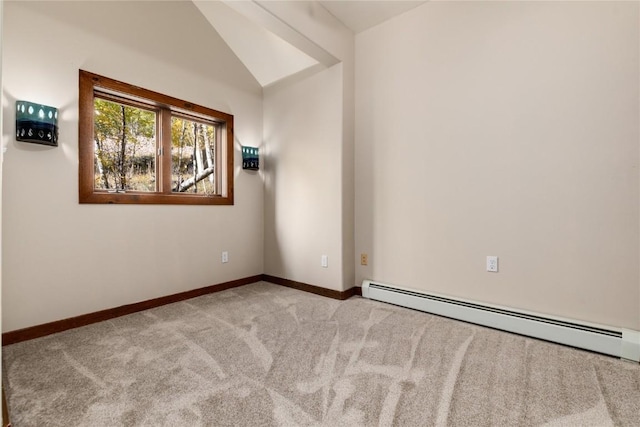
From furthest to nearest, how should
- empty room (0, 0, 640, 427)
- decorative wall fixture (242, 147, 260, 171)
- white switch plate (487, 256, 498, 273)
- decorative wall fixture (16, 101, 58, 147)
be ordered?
decorative wall fixture (242, 147, 260, 171) < white switch plate (487, 256, 498, 273) < decorative wall fixture (16, 101, 58, 147) < empty room (0, 0, 640, 427)

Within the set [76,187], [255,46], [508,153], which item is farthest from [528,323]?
[255,46]

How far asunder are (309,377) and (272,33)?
3.01 meters

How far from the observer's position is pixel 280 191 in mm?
3643

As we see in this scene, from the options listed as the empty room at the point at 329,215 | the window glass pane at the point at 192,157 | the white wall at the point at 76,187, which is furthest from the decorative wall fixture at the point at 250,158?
the white wall at the point at 76,187

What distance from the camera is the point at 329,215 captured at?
3184 millimetres

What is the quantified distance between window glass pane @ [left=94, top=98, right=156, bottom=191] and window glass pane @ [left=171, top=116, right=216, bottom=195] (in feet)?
0.70

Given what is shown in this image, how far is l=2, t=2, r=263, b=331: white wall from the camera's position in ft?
6.95

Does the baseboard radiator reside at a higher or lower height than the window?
lower

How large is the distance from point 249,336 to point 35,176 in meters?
1.83

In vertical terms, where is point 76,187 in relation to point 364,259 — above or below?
above

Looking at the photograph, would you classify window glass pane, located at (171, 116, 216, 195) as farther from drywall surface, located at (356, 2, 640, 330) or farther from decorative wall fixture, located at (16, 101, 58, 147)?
drywall surface, located at (356, 2, 640, 330)

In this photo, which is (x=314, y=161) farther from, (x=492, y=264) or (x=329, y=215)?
(x=492, y=264)

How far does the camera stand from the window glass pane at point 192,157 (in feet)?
10.4

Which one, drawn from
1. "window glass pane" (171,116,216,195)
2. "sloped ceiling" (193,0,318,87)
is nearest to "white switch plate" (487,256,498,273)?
"sloped ceiling" (193,0,318,87)
